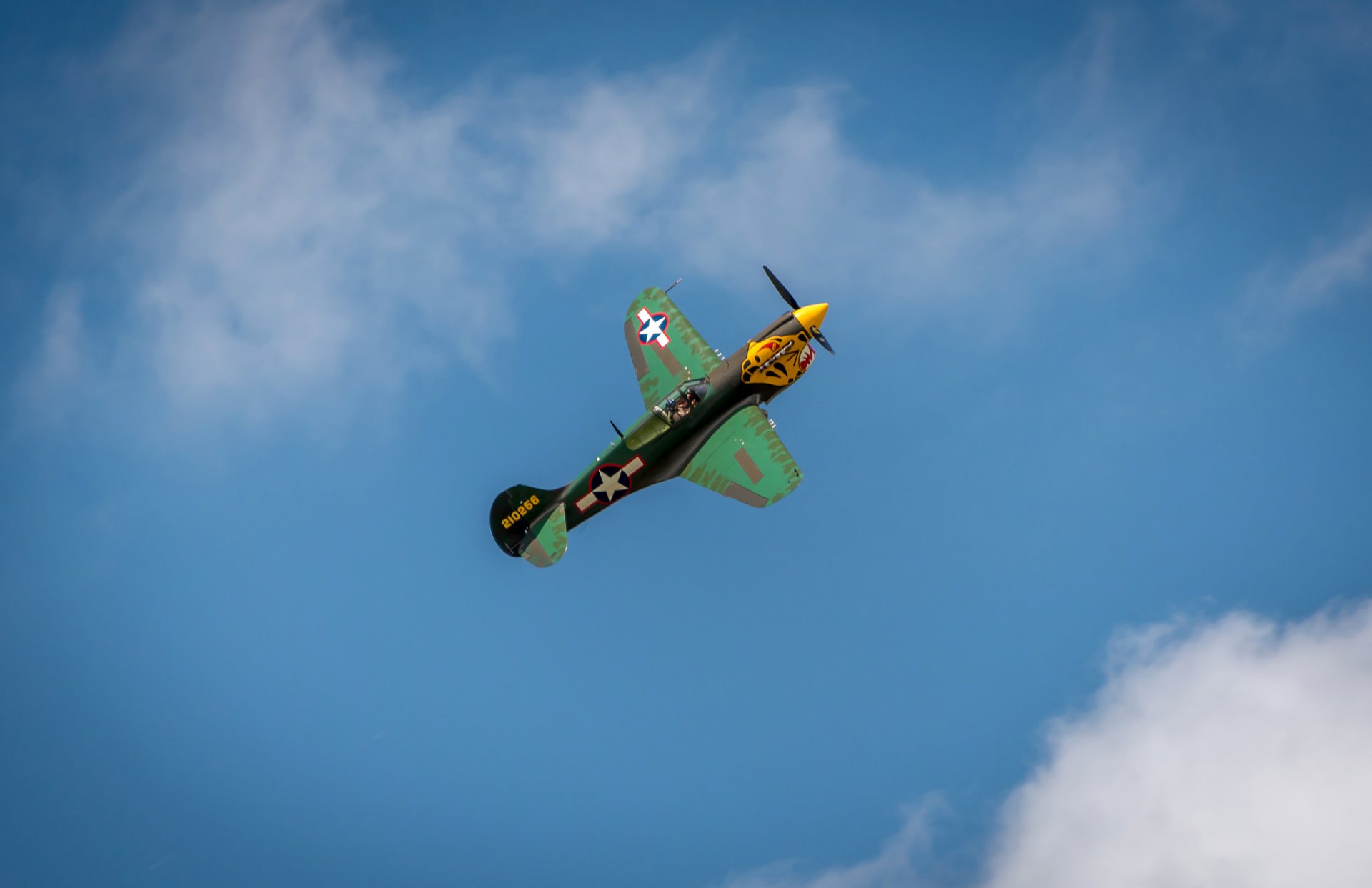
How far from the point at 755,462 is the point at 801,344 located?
453cm

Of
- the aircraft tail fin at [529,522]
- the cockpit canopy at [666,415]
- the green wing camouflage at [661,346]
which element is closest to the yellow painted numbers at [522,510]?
the aircraft tail fin at [529,522]

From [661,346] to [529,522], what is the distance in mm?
7497

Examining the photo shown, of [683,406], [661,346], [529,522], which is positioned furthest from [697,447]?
[529,522]

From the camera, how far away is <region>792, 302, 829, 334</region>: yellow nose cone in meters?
41.4

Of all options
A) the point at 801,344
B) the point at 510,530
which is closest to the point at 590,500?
the point at 510,530

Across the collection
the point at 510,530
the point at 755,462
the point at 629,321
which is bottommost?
the point at 755,462

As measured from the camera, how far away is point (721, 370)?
135 feet

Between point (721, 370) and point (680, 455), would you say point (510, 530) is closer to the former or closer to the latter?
point (680, 455)

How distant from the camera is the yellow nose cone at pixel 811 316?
136ft

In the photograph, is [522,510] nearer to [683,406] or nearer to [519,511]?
[519,511]

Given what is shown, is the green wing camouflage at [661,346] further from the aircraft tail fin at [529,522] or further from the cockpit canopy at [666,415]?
the aircraft tail fin at [529,522]

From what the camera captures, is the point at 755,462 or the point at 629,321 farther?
the point at 629,321

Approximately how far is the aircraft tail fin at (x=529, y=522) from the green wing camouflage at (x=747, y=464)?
14.6 ft

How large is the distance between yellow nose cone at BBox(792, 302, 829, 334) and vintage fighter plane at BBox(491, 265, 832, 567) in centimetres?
3
